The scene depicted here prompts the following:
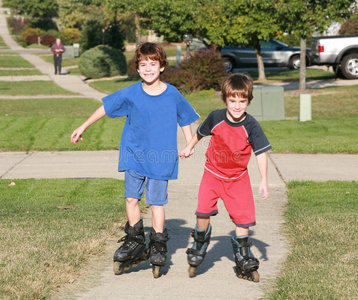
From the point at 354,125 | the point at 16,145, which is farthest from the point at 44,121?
the point at 354,125

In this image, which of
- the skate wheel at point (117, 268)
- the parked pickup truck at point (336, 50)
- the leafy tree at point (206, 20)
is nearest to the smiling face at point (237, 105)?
the skate wheel at point (117, 268)

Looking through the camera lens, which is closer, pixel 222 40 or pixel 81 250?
pixel 81 250

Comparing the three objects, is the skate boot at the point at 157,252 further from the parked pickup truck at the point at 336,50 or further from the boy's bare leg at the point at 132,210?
the parked pickup truck at the point at 336,50

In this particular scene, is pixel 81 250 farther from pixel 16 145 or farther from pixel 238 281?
pixel 16 145

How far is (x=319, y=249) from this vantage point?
5.71 metres

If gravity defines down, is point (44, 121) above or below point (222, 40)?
below

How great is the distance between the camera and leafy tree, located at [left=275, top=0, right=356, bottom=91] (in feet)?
65.9

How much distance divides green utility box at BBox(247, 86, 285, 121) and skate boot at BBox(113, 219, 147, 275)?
1076 centimetres

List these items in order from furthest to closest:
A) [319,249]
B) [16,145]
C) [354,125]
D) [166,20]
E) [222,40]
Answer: [166,20] < [222,40] < [354,125] < [16,145] < [319,249]

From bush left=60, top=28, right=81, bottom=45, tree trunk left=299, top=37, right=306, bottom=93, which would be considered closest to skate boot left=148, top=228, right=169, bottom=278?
tree trunk left=299, top=37, right=306, bottom=93

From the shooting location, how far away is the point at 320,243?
19.4ft

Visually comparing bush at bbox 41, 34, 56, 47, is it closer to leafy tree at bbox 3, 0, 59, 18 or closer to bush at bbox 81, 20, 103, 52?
leafy tree at bbox 3, 0, 59, 18

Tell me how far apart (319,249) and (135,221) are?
160cm

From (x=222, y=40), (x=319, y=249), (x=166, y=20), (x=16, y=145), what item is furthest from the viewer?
(x=166, y=20)
